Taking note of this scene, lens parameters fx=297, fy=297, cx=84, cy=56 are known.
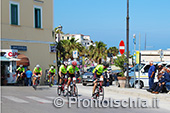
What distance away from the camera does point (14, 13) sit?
1113 inches

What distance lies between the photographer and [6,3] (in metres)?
27.3

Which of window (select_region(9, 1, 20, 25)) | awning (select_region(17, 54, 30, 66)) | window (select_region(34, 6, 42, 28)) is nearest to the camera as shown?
awning (select_region(17, 54, 30, 66))

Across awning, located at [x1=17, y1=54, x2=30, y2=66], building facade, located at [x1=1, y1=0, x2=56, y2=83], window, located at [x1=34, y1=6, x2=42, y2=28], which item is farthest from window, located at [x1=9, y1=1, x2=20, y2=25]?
awning, located at [x1=17, y1=54, x2=30, y2=66]

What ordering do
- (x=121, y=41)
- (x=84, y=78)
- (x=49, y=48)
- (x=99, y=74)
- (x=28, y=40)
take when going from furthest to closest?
(x=49, y=48) → (x=28, y=40) → (x=84, y=78) → (x=121, y=41) → (x=99, y=74)

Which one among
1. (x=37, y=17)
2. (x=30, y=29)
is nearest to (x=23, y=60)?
(x=30, y=29)

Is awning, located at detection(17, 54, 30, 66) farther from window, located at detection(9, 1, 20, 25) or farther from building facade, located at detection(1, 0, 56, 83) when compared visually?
window, located at detection(9, 1, 20, 25)

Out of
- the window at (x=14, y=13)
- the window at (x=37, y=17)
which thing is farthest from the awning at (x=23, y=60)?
the window at (x=37, y=17)

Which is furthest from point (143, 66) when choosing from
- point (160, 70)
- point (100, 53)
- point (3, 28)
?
point (100, 53)

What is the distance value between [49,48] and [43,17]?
341 centimetres

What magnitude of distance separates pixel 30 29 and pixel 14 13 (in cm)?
240

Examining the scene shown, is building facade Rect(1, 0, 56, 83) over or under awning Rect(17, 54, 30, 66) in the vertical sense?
over

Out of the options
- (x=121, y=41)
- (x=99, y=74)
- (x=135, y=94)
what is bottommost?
(x=135, y=94)

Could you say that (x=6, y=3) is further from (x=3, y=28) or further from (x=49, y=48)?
(x=49, y=48)

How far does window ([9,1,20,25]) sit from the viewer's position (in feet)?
91.6
